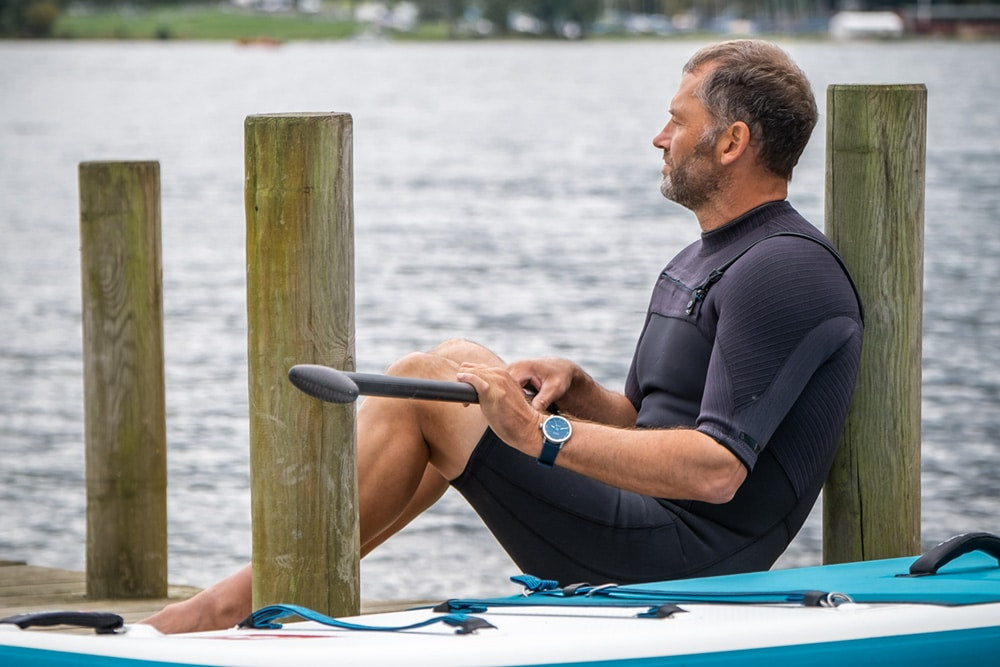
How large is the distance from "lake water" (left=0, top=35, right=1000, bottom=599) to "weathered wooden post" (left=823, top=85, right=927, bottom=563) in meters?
4.04

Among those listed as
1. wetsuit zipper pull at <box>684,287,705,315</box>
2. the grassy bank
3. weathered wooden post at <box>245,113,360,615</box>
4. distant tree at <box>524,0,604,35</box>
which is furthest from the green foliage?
weathered wooden post at <box>245,113,360,615</box>

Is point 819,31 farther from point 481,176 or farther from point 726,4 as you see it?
point 481,176

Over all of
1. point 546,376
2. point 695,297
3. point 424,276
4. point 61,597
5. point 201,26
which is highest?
point 201,26

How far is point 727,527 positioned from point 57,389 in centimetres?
972

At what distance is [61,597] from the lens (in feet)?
16.5

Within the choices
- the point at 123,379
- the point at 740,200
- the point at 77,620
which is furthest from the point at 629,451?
the point at 123,379

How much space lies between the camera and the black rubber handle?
8.76ft

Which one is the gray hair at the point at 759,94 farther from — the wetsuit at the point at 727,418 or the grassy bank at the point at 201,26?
the grassy bank at the point at 201,26

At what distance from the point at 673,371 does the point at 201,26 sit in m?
135

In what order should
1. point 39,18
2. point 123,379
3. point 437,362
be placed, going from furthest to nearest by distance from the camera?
point 39,18 < point 123,379 < point 437,362

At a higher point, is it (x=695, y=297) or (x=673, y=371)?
(x=695, y=297)

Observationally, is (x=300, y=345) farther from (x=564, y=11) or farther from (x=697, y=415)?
(x=564, y=11)

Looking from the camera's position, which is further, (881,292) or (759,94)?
(881,292)

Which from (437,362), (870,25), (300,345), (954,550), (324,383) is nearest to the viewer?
(324,383)
